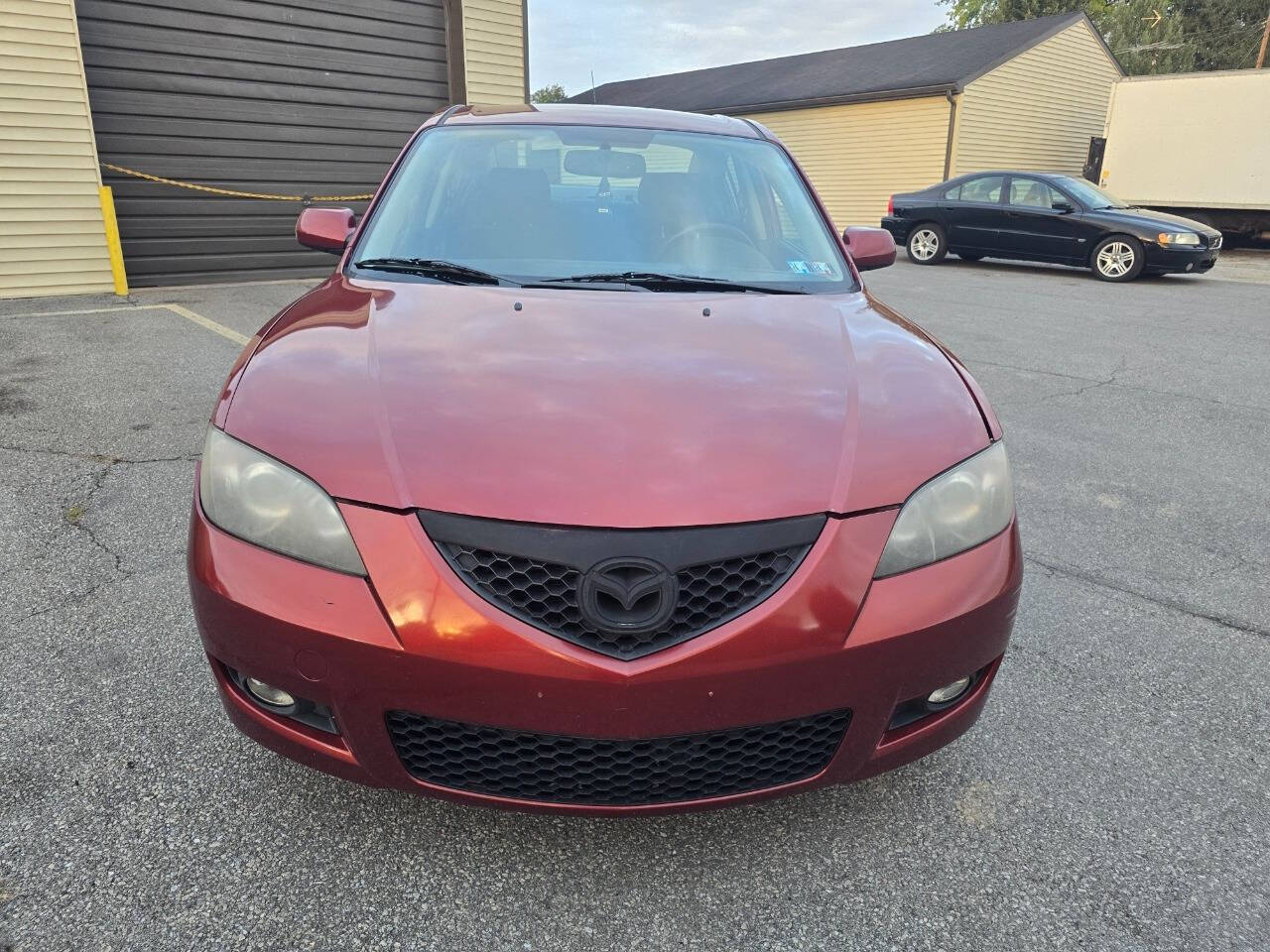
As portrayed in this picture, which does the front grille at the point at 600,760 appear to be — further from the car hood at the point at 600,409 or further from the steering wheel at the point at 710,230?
the steering wheel at the point at 710,230

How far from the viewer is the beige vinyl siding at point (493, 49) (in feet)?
34.8

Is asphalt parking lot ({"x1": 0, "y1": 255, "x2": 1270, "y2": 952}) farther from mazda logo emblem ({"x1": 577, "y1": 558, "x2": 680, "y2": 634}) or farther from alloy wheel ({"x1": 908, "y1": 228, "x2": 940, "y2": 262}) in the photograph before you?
alloy wheel ({"x1": 908, "y1": 228, "x2": 940, "y2": 262})

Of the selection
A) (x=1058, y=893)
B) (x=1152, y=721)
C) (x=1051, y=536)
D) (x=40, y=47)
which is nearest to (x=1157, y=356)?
(x=1051, y=536)

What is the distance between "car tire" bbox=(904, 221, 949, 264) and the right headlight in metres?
13.8

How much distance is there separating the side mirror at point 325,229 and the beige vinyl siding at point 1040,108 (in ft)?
66.7

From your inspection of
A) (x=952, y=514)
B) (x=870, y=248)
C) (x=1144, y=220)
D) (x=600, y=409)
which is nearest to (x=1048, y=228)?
(x=1144, y=220)

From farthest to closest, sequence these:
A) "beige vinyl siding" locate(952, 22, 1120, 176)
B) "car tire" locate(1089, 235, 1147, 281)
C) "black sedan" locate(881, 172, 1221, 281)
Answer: "beige vinyl siding" locate(952, 22, 1120, 176), "car tire" locate(1089, 235, 1147, 281), "black sedan" locate(881, 172, 1221, 281)

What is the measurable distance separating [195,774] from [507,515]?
107 centimetres

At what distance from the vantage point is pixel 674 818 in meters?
1.87

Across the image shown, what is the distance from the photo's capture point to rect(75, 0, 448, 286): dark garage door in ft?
28.3

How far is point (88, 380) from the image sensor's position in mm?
5250

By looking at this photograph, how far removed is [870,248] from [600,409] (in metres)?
1.95

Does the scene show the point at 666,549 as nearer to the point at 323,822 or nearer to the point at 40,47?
the point at 323,822

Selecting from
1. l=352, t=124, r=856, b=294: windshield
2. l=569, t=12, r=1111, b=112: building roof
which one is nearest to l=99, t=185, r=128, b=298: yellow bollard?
l=352, t=124, r=856, b=294: windshield
